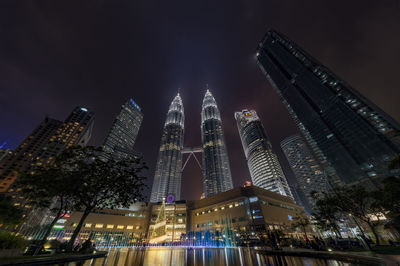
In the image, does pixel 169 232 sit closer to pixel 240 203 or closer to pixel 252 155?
pixel 240 203

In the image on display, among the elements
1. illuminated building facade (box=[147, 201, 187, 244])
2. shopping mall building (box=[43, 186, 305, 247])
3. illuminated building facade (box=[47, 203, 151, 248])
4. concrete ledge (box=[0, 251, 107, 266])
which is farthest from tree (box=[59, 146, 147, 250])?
illuminated building facade (box=[147, 201, 187, 244])

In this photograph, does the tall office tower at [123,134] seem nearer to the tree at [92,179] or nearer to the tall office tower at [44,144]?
the tall office tower at [44,144]

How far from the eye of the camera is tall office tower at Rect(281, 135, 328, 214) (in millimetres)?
156913

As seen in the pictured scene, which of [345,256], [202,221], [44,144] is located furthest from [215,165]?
[345,256]

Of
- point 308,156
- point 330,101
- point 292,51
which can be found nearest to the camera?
point 330,101

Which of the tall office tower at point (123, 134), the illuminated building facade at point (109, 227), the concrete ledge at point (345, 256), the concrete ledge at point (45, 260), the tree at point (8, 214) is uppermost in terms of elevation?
the tall office tower at point (123, 134)

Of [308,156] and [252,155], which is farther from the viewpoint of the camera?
[308,156]

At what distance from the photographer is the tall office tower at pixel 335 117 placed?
174ft

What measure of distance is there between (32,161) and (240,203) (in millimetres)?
117698

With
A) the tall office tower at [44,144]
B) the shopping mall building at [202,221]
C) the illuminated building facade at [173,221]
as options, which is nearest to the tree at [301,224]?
the shopping mall building at [202,221]

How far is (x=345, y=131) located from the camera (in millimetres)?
62031

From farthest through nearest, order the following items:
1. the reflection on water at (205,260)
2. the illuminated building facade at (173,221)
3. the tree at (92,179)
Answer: the illuminated building facade at (173,221) → the tree at (92,179) → the reflection on water at (205,260)

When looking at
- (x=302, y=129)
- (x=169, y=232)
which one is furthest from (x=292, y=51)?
(x=169, y=232)

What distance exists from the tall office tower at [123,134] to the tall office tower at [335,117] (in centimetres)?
14463
